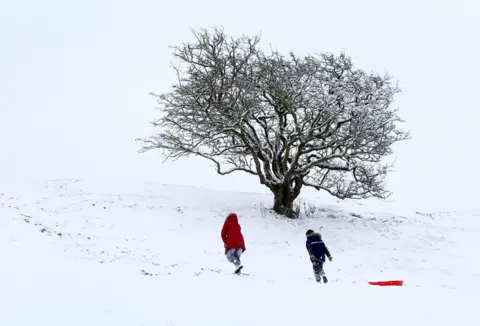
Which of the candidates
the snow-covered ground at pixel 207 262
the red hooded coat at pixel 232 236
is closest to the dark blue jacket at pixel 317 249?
the snow-covered ground at pixel 207 262

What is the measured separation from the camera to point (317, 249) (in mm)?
12641

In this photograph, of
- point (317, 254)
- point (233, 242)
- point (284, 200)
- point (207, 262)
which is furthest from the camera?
point (284, 200)

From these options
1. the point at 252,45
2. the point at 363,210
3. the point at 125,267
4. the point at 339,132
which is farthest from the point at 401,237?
the point at 125,267

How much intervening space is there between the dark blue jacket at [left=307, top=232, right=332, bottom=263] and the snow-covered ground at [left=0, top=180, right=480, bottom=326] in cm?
70

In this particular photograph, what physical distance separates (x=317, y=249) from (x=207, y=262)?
13.6 feet

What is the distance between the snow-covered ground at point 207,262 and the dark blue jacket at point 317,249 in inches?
27.6

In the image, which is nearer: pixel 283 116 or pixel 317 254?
pixel 317 254

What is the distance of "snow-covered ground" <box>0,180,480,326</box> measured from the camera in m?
7.77

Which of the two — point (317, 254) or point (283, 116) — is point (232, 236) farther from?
point (283, 116)

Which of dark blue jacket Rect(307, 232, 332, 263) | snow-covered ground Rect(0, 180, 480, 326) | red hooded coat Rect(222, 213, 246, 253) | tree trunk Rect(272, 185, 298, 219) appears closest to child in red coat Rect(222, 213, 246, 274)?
red hooded coat Rect(222, 213, 246, 253)

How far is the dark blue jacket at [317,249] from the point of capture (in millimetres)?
12578

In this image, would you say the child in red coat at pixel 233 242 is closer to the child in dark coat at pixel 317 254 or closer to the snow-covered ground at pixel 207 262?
the snow-covered ground at pixel 207 262

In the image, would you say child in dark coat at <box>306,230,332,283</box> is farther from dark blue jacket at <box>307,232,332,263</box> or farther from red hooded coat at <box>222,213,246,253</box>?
red hooded coat at <box>222,213,246,253</box>

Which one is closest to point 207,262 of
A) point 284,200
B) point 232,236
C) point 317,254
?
point 232,236
